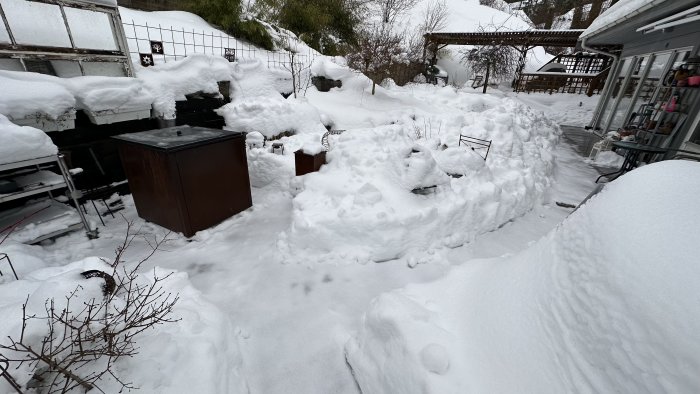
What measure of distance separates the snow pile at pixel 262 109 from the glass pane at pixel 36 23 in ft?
8.55

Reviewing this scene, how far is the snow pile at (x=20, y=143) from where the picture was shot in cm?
285

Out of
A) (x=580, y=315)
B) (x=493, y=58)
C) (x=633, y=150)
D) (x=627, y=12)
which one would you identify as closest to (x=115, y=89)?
(x=580, y=315)

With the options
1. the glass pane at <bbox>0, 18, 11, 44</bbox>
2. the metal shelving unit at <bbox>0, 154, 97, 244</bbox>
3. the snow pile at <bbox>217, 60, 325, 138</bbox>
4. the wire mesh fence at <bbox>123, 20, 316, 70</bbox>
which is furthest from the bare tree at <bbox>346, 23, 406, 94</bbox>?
the metal shelving unit at <bbox>0, 154, 97, 244</bbox>

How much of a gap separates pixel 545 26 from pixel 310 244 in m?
32.9

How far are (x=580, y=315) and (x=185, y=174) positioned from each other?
3.97m

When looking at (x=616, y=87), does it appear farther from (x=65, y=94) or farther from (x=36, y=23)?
(x=36, y=23)

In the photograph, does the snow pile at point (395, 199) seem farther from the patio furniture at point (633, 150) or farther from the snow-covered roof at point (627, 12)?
the snow-covered roof at point (627, 12)

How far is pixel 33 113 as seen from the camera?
359cm

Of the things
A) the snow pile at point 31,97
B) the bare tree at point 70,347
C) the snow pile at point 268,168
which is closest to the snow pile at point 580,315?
the bare tree at point 70,347

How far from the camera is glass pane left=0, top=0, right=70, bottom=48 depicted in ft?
12.1

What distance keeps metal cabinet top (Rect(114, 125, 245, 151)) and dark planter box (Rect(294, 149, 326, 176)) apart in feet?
2.88

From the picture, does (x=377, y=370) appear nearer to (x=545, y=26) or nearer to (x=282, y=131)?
(x=282, y=131)

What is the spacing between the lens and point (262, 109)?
264 inches

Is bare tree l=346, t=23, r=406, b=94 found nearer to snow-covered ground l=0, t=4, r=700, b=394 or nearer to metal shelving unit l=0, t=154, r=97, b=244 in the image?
snow-covered ground l=0, t=4, r=700, b=394
